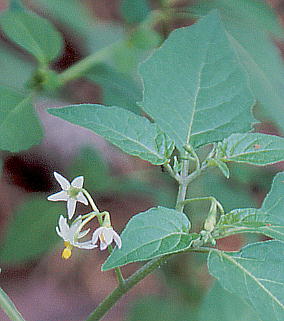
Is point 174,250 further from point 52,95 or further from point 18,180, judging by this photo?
point 18,180

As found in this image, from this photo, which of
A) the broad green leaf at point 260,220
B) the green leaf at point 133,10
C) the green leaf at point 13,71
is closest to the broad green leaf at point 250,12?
the green leaf at point 133,10

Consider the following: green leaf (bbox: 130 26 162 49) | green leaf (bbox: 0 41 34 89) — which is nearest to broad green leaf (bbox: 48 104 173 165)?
green leaf (bbox: 130 26 162 49)

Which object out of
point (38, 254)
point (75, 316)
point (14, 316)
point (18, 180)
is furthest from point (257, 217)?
point (18, 180)

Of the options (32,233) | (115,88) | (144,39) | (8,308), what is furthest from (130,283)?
(32,233)

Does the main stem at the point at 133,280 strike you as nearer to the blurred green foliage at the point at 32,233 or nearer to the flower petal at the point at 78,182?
the flower petal at the point at 78,182

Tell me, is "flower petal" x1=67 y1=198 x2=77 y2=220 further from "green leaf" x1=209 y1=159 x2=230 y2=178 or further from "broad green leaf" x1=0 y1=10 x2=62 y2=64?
"broad green leaf" x1=0 y1=10 x2=62 y2=64

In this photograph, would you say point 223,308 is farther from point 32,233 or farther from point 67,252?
point 32,233
